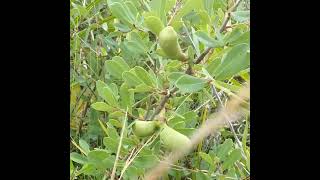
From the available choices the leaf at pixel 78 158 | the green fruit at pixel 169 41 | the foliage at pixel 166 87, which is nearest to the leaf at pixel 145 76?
the foliage at pixel 166 87

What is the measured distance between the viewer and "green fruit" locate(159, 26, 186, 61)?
0.68m

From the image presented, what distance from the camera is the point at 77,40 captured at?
1132 millimetres

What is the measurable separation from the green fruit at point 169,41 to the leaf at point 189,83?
4cm

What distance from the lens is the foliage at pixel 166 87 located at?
729mm

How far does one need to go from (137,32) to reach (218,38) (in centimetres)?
24

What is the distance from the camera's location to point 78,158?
977 millimetres

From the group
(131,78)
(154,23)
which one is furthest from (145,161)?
(154,23)

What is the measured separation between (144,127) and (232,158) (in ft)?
0.60

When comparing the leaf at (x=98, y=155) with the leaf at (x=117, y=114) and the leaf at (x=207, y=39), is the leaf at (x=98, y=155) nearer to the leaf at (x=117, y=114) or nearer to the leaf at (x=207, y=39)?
the leaf at (x=117, y=114)

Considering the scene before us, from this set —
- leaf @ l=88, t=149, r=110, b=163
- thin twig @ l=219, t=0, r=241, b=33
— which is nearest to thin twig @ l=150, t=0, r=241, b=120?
thin twig @ l=219, t=0, r=241, b=33
